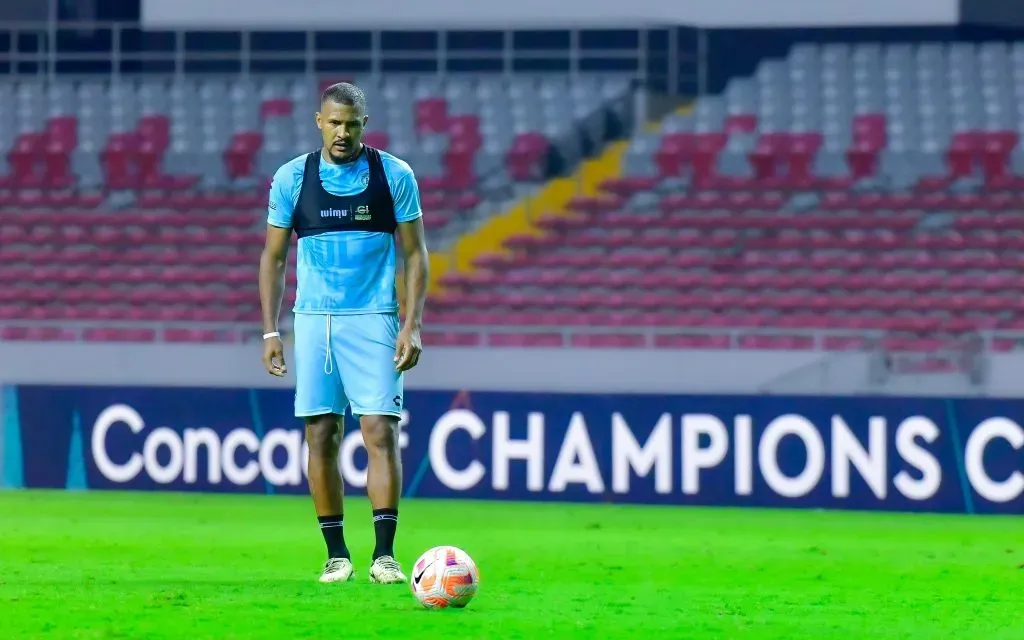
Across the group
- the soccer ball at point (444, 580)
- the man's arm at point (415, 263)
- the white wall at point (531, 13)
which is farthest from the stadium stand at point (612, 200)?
the soccer ball at point (444, 580)

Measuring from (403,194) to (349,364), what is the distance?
66 centimetres

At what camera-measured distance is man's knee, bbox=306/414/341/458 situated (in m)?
7.16

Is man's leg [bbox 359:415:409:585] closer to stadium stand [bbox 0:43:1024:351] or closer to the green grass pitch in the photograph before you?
the green grass pitch

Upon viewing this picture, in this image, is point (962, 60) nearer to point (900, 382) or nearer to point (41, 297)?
point (900, 382)

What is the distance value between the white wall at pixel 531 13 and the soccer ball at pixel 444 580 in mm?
13609

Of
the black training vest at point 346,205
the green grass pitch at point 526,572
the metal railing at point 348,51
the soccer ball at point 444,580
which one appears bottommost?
the green grass pitch at point 526,572

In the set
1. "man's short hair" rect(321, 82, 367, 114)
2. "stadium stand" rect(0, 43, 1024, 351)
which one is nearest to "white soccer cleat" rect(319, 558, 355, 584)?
"man's short hair" rect(321, 82, 367, 114)

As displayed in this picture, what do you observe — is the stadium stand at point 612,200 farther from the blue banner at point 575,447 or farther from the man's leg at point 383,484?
the man's leg at point 383,484

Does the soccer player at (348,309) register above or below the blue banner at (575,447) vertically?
above

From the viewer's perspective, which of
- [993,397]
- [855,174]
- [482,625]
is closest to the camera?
[482,625]

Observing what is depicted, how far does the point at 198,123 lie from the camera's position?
69.6 feet

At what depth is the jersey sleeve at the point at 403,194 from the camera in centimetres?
712

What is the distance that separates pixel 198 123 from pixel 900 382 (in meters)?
8.78

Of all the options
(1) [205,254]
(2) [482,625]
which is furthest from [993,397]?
(1) [205,254]
